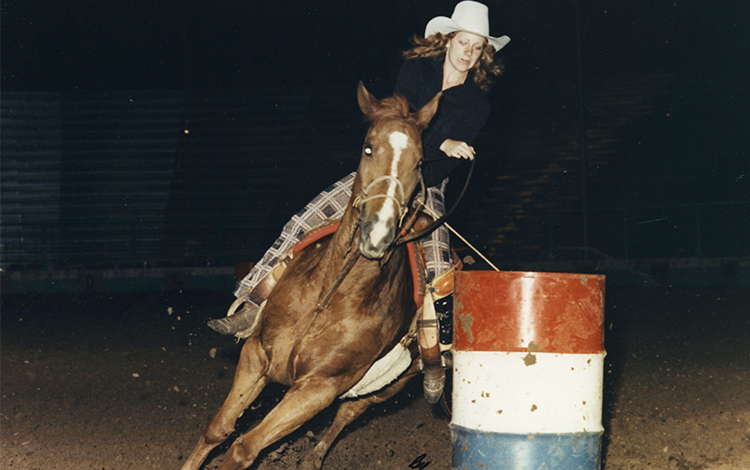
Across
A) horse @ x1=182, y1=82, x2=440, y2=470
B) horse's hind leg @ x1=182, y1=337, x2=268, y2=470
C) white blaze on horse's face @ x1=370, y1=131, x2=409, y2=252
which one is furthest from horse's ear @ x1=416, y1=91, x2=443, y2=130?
horse's hind leg @ x1=182, y1=337, x2=268, y2=470

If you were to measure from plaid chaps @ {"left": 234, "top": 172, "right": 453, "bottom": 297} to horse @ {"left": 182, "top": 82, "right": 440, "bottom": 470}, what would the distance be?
170 mm

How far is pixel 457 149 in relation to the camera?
3621mm

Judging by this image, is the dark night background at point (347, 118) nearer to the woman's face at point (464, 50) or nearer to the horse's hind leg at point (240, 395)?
the woman's face at point (464, 50)

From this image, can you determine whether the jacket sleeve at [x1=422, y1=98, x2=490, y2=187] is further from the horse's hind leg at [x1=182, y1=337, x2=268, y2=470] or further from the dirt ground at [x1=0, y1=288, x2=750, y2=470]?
the dirt ground at [x1=0, y1=288, x2=750, y2=470]

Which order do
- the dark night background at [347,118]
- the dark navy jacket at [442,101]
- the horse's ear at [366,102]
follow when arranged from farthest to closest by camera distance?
the dark night background at [347,118] < the dark navy jacket at [442,101] < the horse's ear at [366,102]

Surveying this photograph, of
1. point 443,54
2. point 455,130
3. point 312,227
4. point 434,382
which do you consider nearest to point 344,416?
point 434,382

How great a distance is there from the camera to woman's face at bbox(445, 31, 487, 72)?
153 inches

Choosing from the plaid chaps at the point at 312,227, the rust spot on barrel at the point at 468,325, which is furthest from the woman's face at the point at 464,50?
the rust spot on barrel at the point at 468,325

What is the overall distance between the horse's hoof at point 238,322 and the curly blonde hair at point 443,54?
1790 mm

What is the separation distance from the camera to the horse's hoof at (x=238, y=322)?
12.8ft

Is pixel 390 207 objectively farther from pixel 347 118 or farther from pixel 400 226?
pixel 347 118

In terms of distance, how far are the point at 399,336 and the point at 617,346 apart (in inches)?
197

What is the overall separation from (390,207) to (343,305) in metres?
0.76
